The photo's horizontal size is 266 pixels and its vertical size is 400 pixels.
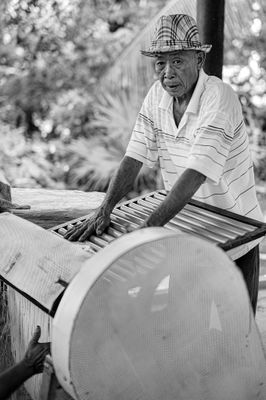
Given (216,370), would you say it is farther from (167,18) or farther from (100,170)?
(100,170)

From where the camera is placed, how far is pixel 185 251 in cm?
205

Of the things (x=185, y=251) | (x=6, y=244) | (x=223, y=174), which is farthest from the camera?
(x=223, y=174)

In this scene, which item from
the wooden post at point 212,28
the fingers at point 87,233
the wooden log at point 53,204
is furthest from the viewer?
the wooden post at point 212,28

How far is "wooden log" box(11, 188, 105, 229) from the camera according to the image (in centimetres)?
383

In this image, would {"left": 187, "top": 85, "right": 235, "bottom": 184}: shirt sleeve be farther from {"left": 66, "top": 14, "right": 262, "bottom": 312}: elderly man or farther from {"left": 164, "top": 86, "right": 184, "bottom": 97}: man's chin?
{"left": 164, "top": 86, "right": 184, "bottom": 97}: man's chin

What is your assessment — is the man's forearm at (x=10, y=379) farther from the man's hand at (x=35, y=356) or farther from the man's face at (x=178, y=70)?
the man's face at (x=178, y=70)

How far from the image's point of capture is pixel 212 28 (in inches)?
166

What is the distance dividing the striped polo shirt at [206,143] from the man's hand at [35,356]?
86cm

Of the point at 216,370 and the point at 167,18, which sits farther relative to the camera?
the point at 167,18

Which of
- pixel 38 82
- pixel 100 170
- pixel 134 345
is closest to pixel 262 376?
pixel 134 345

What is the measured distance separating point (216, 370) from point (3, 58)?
24.4 ft

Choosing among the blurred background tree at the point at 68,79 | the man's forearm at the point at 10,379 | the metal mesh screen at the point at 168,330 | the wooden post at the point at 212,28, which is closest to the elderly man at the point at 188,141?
the metal mesh screen at the point at 168,330

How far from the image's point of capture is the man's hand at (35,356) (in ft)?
7.38

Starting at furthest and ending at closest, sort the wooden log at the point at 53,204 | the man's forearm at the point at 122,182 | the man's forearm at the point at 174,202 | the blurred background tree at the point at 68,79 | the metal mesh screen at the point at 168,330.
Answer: the blurred background tree at the point at 68,79 < the wooden log at the point at 53,204 < the man's forearm at the point at 122,182 < the man's forearm at the point at 174,202 < the metal mesh screen at the point at 168,330
